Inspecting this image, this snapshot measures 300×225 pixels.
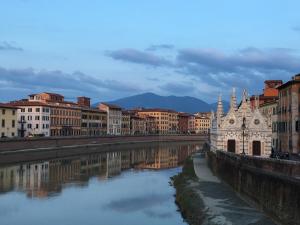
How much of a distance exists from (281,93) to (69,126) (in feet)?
Result: 255

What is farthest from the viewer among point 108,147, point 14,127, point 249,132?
point 108,147

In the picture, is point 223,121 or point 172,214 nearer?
point 172,214

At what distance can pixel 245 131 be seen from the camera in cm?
5134

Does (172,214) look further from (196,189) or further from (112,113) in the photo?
(112,113)

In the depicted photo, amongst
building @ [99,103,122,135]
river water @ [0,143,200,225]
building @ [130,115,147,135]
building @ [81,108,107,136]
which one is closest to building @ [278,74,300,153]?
river water @ [0,143,200,225]

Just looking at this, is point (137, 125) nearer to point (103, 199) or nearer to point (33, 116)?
point (33, 116)

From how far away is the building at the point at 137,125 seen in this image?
7065 inches

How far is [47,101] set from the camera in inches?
4801

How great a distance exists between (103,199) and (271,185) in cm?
1819

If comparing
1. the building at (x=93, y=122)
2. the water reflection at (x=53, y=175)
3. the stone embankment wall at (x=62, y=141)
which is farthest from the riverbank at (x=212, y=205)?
the building at (x=93, y=122)

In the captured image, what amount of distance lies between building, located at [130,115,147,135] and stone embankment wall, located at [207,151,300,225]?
142317 mm

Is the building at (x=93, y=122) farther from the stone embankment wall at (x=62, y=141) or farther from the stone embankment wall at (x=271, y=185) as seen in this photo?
the stone embankment wall at (x=271, y=185)

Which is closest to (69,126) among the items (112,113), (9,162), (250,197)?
(112,113)

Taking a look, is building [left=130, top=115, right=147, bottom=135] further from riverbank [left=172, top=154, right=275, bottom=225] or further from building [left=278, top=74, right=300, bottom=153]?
riverbank [left=172, top=154, right=275, bottom=225]
